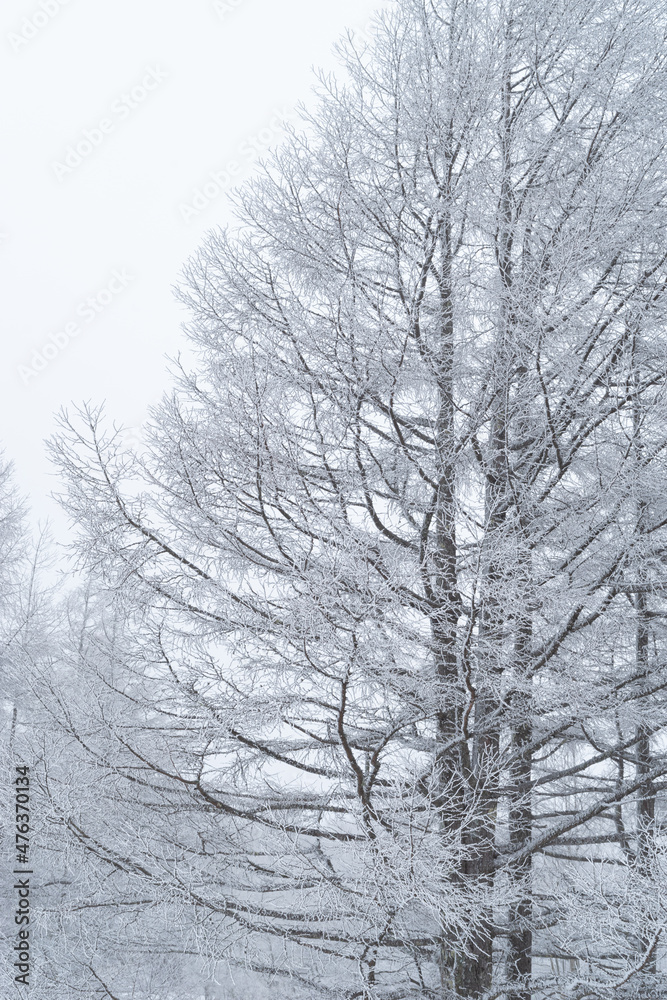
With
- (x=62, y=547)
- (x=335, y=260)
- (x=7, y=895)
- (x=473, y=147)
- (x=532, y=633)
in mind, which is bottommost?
(x=7, y=895)

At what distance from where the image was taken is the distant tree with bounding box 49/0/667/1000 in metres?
3.19

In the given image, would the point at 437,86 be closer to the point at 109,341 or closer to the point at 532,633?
the point at 532,633

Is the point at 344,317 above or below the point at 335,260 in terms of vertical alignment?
below

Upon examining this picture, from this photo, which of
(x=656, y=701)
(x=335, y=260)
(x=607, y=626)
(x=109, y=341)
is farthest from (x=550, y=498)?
(x=109, y=341)

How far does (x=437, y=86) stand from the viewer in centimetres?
454

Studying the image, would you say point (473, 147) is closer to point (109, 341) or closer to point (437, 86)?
point (437, 86)

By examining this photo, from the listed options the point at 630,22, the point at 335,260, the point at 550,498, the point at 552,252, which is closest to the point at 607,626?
the point at 550,498

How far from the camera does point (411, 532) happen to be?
13.7 ft

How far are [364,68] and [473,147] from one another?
43.2 inches

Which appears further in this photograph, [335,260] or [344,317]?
[335,260]

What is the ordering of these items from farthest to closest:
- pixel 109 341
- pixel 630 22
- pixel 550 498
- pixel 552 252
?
pixel 109 341
pixel 630 22
pixel 550 498
pixel 552 252

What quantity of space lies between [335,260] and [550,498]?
6.38 feet

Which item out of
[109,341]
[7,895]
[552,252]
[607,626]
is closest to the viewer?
[552,252]

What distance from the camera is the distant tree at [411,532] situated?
3.19 metres
